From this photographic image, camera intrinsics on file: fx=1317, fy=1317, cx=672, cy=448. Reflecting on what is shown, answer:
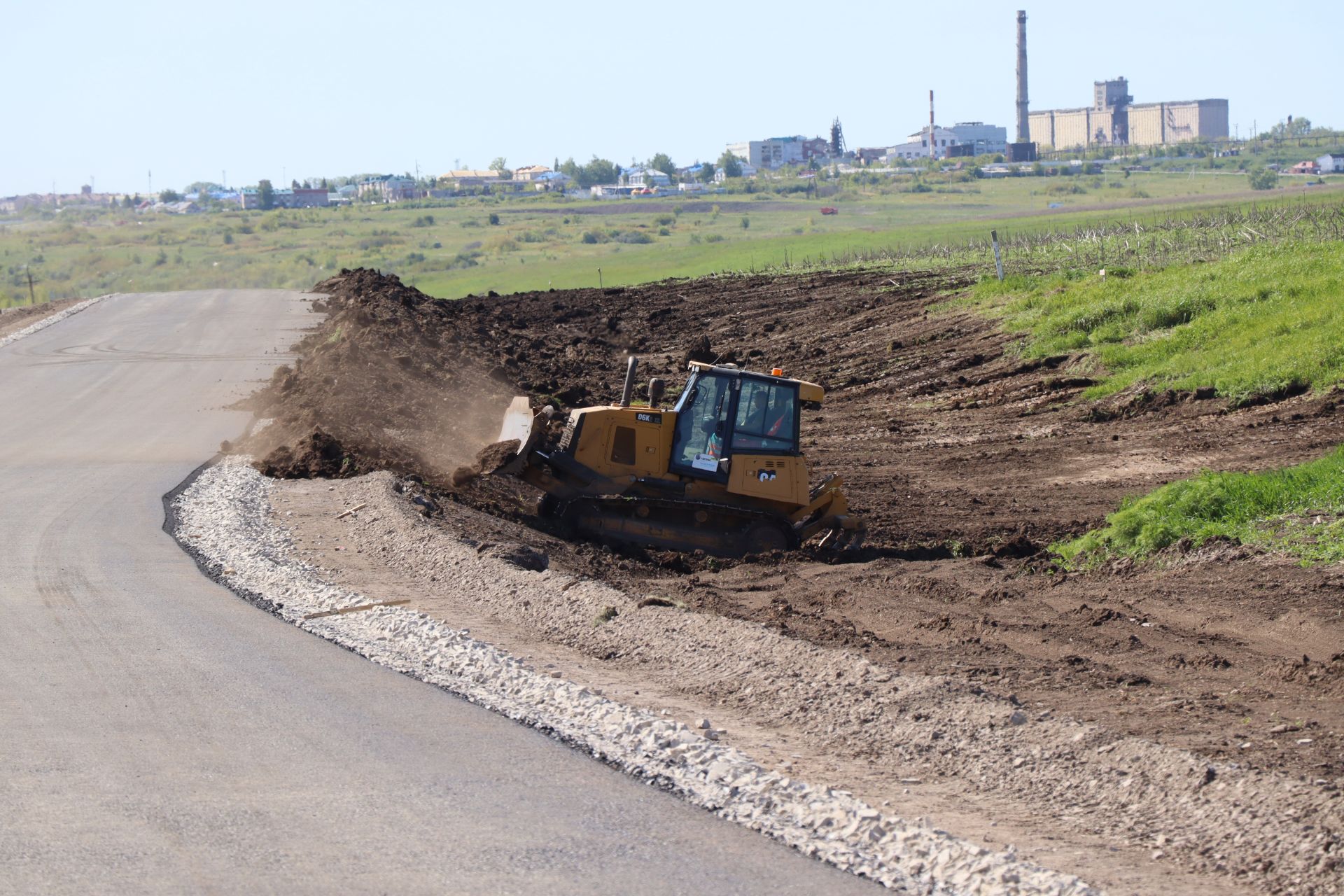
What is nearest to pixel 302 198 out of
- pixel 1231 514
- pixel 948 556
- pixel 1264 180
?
pixel 1264 180

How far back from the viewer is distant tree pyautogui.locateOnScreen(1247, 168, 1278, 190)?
12475cm

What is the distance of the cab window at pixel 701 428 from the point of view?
15.7 meters

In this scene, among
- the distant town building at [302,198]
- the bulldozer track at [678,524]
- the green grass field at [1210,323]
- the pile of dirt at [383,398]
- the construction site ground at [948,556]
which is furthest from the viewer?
the distant town building at [302,198]

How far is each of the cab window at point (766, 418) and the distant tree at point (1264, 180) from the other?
12044cm

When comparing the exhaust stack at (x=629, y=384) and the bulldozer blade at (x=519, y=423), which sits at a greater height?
the exhaust stack at (x=629, y=384)

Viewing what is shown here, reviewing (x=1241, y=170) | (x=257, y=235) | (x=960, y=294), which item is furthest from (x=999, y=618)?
(x=1241, y=170)

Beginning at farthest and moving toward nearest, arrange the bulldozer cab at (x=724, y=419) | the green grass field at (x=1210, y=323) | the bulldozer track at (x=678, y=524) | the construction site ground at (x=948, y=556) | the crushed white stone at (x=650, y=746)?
the green grass field at (x=1210, y=323)
the bulldozer track at (x=678, y=524)
the bulldozer cab at (x=724, y=419)
the construction site ground at (x=948, y=556)
the crushed white stone at (x=650, y=746)

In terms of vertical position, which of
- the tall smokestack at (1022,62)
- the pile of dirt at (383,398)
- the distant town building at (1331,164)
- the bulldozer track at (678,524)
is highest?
the tall smokestack at (1022,62)

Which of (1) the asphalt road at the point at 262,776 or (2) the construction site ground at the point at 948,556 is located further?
(2) the construction site ground at the point at 948,556

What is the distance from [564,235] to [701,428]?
102791 millimetres

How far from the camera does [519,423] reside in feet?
54.9

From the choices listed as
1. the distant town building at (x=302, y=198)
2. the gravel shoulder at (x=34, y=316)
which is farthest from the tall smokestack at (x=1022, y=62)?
the gravel shoulder at (x=34, y=316)

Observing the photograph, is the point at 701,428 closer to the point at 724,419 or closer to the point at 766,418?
the point at 724,419

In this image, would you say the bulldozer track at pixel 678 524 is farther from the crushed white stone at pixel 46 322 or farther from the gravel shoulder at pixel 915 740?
the crushed white stone at pixel 46 322
